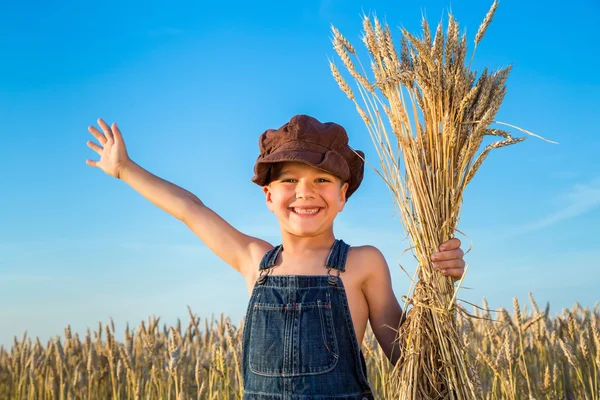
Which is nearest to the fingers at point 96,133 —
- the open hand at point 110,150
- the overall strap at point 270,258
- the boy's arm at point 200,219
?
the open hand at point 110,150

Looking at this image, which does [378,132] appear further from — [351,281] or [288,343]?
[288,343]

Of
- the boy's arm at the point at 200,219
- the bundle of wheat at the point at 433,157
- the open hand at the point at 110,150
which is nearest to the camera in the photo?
the bundle of wheat at the point at 433,157

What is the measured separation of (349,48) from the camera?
6.95 feet

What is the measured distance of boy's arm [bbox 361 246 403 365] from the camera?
2.24 meters

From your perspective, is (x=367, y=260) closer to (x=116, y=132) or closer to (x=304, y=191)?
(x=304, y=191)

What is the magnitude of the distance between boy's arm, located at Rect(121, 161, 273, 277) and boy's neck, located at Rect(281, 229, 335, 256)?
0.66 ft

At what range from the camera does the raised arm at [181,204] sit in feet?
8.52

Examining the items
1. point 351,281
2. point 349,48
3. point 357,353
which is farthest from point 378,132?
point 357,353

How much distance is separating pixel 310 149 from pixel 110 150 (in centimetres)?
120

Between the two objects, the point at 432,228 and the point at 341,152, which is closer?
the point at 432,228

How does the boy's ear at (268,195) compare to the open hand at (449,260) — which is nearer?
the open hand at (449,260)

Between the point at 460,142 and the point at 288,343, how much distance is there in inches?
36.7

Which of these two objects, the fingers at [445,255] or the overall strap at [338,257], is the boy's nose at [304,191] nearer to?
the overall strap at [338,257]

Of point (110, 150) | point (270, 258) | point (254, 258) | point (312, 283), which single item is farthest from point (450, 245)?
point (110, 150)
